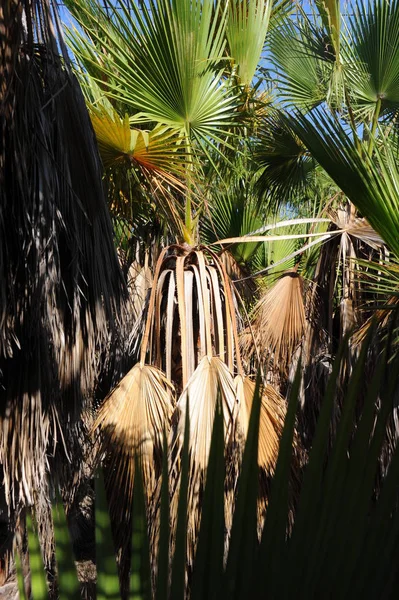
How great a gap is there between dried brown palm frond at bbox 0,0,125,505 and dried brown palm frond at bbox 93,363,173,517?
0.19 meters

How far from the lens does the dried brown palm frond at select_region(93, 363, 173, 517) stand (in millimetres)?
3303

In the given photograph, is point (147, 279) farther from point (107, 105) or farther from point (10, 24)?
point (10, 24)

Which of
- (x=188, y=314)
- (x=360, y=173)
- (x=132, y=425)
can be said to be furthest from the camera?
(x=188, y=314)

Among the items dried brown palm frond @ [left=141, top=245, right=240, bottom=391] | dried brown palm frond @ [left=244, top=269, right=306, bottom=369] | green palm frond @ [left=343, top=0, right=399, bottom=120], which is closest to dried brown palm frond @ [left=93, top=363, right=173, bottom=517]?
dried brown palm frond @ [left=141, top=245, right=240, bottom=391]

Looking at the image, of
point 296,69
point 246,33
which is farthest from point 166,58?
point 296,69

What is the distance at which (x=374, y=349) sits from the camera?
4566 mm

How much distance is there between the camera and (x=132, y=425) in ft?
10.8

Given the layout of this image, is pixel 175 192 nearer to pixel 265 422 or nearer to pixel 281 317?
pixel 281 317

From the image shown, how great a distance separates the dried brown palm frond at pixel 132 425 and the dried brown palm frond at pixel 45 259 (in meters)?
0.19

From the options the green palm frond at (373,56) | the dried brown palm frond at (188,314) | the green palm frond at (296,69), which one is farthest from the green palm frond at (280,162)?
the dried brown palm frond at (188,314)

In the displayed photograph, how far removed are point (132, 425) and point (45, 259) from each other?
40.2 inches

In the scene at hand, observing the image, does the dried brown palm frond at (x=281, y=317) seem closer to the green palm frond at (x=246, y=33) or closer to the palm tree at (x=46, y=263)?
the green palm frond at (x=246, y=33)

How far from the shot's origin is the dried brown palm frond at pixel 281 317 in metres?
4.91

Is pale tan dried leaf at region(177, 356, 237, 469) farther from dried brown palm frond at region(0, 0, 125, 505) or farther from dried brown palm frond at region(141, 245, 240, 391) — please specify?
dried brown palm frond at region(0, 0, 125, 505)
